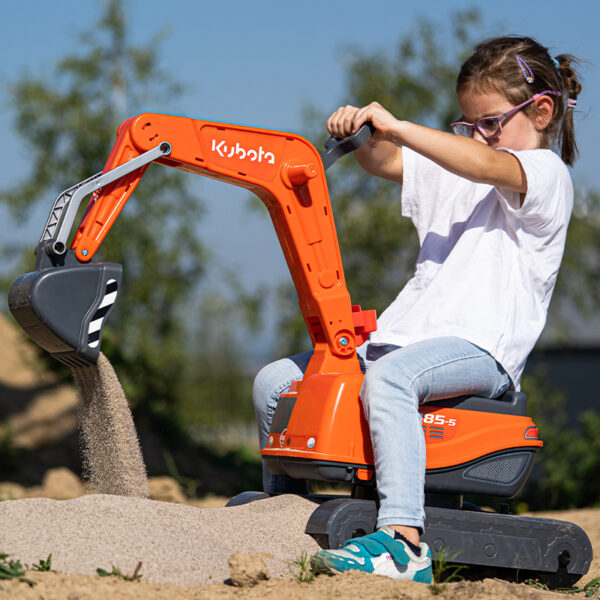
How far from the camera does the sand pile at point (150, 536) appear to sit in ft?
9.13

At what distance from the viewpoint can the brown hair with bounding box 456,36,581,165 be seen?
11.8 ft

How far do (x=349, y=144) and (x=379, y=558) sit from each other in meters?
1.62

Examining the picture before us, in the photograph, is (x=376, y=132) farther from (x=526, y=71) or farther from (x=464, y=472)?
(x=464, y=472)

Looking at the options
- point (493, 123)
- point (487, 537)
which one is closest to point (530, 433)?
point (487, 537)

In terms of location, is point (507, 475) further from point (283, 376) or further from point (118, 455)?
point (118, 455)

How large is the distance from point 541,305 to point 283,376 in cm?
111

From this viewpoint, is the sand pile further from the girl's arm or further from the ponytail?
the ponytail

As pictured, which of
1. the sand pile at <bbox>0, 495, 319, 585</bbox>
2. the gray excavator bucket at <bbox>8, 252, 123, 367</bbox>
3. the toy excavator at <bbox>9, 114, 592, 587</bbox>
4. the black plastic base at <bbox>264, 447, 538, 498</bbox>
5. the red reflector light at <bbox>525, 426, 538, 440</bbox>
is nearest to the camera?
the sand pile at <bbox>0, 495, 319, 585</bbox>

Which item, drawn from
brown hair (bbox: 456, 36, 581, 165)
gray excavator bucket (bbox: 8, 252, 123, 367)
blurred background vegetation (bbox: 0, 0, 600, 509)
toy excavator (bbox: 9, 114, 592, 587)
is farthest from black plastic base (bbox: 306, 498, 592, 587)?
blurred background vegetation (bbox: 0, 0, 600, 509)

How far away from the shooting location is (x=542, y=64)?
3.67 metres

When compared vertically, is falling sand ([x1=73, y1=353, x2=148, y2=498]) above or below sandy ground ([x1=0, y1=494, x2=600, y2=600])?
above

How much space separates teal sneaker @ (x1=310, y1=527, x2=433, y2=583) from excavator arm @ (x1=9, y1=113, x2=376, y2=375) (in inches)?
28.7

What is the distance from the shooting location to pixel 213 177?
3389 mm

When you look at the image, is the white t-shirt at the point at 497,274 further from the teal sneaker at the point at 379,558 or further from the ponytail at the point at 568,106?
the teal sneaker at the point at 379,558
